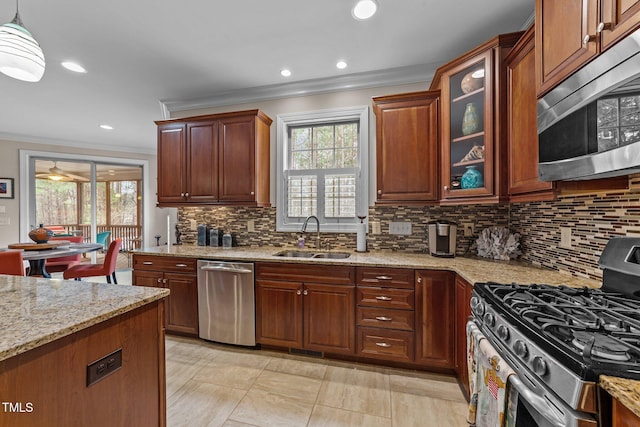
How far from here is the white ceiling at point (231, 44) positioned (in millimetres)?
1958

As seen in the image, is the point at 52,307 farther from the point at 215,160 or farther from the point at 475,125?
the point at 475,125

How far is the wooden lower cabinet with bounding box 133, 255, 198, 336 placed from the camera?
2.68m

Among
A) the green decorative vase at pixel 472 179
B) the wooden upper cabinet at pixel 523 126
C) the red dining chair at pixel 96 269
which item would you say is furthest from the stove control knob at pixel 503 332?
the red dining chair at pixel 96 269

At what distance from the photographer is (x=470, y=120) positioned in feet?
6.82

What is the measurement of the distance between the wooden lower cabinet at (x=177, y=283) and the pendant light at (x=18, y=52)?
174 centimetres

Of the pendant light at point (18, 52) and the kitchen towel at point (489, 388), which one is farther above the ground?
the pendant light at point (18, 52)

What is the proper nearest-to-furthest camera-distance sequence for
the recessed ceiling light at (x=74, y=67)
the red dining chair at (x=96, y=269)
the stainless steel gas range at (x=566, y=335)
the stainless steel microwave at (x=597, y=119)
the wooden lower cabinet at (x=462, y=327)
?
the stainless steel gas range at (x=566, y=335) < the stainless steel microwave at (x=597, y=119) < the wooden lower cabinet at (x=462, y=327) < the recessed ceiling light at (x=74, y=67) < the red dining chair at (x=96, y=269)

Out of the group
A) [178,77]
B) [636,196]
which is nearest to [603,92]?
[636,196]

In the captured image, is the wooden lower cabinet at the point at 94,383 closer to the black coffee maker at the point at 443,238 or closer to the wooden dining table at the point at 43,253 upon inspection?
the black coffee maker at the point at 443,238

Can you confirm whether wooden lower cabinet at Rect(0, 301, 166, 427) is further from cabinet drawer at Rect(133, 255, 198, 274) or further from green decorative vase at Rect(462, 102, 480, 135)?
green decorative vase at Rect(462, 102, 480, 135)

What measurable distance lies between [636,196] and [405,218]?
1.62 m

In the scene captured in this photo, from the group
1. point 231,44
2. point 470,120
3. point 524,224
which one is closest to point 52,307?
point 231,44

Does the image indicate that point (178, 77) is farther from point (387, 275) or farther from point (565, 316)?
point (565, 316)

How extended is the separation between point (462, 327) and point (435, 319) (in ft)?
0.72
